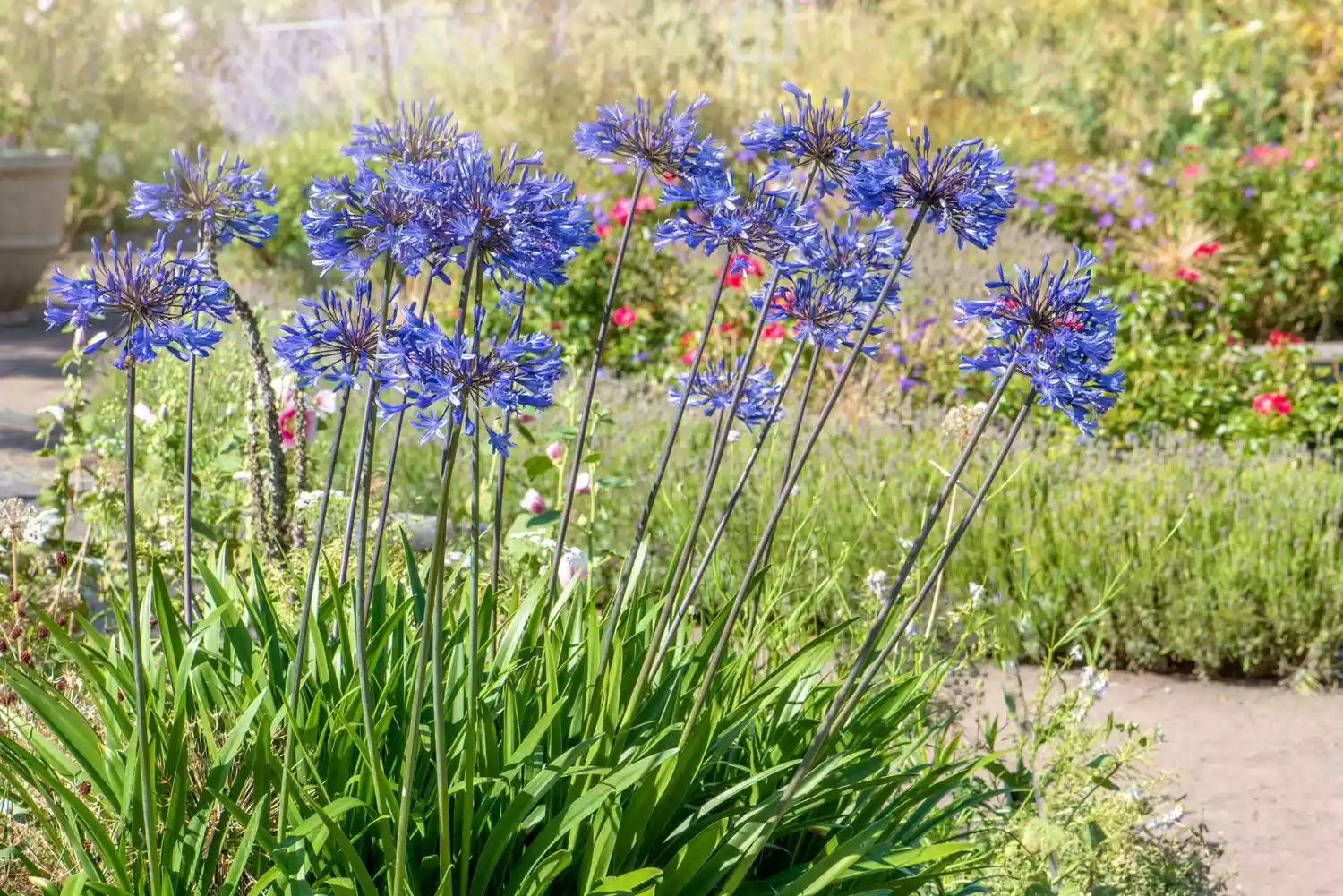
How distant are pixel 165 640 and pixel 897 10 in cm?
1524

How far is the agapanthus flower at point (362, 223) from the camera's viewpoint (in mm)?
1548

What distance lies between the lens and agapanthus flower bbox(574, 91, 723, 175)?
71.6 inches

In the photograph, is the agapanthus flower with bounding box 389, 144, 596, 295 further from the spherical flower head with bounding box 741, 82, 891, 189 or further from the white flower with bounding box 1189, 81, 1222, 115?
the white flower with bounding box 1189, 81, 1222, 115

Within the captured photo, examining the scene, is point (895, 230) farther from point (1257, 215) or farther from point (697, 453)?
point (1257, 215)

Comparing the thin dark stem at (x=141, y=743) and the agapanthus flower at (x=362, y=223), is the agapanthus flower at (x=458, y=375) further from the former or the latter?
the thin dark stem at (x=141, y=743)

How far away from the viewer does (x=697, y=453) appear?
15.1 feet

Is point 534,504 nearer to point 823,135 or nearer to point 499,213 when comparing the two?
point 823,135

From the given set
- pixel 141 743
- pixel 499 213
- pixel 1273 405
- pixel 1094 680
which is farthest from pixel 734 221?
pixel 1273 405

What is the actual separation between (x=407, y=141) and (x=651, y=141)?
0.33 m

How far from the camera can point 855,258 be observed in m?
1.95

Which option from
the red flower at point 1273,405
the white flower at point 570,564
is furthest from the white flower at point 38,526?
the red flower at point 1273,405

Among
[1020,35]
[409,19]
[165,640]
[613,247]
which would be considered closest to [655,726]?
[165,640]

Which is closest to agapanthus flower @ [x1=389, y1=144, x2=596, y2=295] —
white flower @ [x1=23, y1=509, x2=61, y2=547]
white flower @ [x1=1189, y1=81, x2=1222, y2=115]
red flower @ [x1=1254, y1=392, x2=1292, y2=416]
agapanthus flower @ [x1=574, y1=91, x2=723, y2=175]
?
agapanthus flower @ [x1=574, y1=91, x2=723, y2=175]

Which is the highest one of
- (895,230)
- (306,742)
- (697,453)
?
(895,230)
